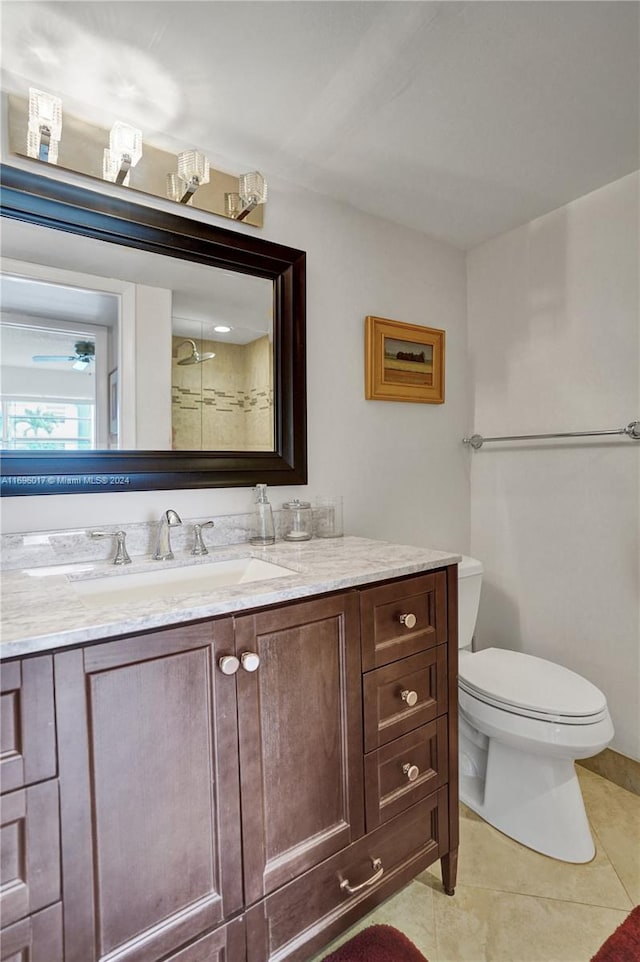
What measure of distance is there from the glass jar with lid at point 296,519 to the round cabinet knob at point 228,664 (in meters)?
0.72

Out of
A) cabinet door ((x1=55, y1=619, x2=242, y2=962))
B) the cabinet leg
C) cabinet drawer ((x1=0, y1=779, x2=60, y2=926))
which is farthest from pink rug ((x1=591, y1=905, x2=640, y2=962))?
cabinet drawer ((x1=0, y1=779, x2=60, y2=926))

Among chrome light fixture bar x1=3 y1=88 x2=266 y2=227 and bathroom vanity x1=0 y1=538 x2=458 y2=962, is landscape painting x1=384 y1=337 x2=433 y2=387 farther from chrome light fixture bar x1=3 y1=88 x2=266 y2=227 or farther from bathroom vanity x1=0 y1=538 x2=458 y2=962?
bathroom vanity x1=0 y1=538 x2=458 y2=962

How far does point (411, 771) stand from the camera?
121 cm

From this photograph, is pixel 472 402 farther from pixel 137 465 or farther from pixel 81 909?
pixel 81 909

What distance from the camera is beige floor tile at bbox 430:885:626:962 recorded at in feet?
3.81

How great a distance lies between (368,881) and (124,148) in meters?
1.93

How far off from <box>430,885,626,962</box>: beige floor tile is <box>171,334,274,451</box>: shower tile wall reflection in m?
1.41

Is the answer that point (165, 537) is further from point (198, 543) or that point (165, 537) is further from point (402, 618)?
point (402, 618)

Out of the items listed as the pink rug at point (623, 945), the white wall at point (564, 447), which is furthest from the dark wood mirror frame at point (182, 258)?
the pink rug at point (623, 945)

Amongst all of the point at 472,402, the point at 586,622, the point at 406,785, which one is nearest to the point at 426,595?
the point at 406,785

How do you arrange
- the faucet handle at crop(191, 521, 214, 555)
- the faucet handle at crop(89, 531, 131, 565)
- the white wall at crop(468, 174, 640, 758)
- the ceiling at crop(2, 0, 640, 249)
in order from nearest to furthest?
the ceiling at crop(2, 0, 640, 249) < the faucet handle at crop(89, 531, 131, 565) < the faucet handle at crop(191, 521, 214, 555) < the white wall at crop(468, 174, 640, 758)

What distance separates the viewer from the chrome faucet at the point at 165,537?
1.33 metres

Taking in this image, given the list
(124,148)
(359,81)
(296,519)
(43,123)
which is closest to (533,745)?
(296,519)

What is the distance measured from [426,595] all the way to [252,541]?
1.97 feet
